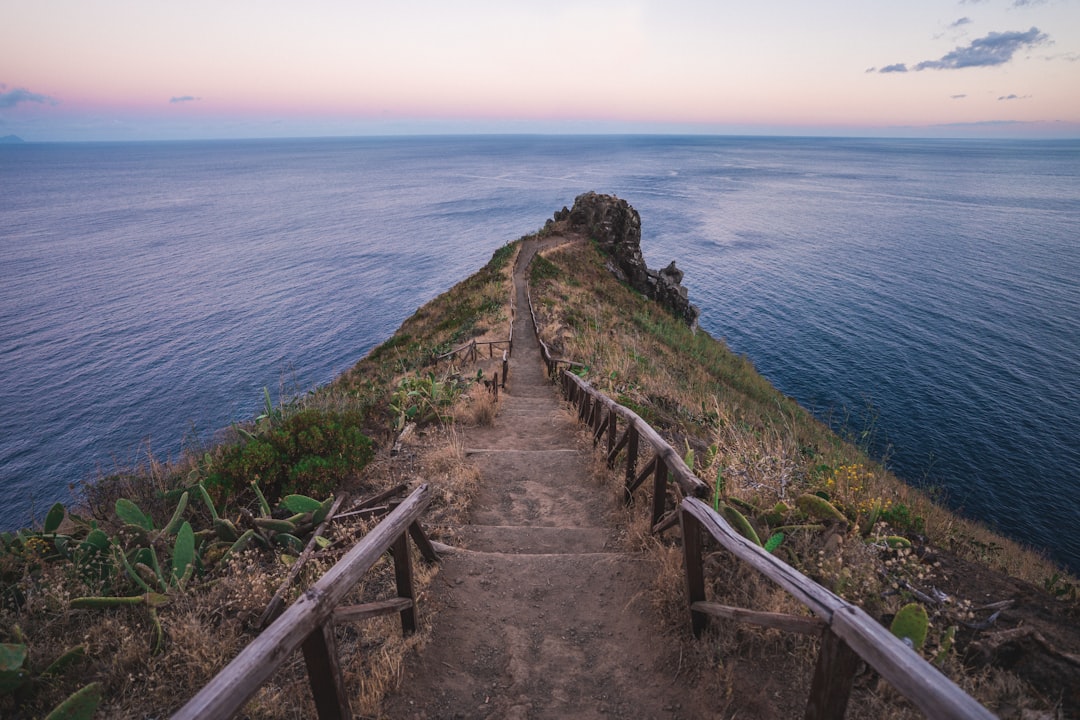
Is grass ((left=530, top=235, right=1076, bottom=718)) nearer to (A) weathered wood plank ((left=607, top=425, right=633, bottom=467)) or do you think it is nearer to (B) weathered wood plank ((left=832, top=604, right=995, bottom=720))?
(A) weathered wood plank ((left=607, top=425, right=633, bottom=467))

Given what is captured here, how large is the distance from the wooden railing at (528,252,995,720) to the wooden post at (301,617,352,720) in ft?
8.50

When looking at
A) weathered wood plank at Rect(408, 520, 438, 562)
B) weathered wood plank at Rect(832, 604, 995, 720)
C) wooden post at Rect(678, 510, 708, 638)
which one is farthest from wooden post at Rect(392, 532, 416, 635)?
weathered wood plank at Rect(832, 604, 995, 720)

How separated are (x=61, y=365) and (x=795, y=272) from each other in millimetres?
56692

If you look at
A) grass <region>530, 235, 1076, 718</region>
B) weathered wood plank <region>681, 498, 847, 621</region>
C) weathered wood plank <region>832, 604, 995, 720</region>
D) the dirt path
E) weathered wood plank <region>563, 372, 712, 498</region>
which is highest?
weathered wood plank <region>832, 604, 995, 720</region>

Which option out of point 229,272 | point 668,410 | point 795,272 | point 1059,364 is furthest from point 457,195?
point 668,410

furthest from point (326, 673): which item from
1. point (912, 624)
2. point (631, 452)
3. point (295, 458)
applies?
point (295, 458)

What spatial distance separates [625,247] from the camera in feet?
141

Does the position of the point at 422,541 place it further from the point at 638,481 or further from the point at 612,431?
the point at 612,431

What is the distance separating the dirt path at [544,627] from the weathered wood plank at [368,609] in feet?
1.42

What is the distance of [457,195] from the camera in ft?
339

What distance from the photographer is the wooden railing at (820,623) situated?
7.10 ft

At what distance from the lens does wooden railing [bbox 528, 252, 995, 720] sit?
216 centimetres

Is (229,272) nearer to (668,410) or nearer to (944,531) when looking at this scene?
(668,410)

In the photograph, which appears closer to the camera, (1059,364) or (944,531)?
(944,531)
